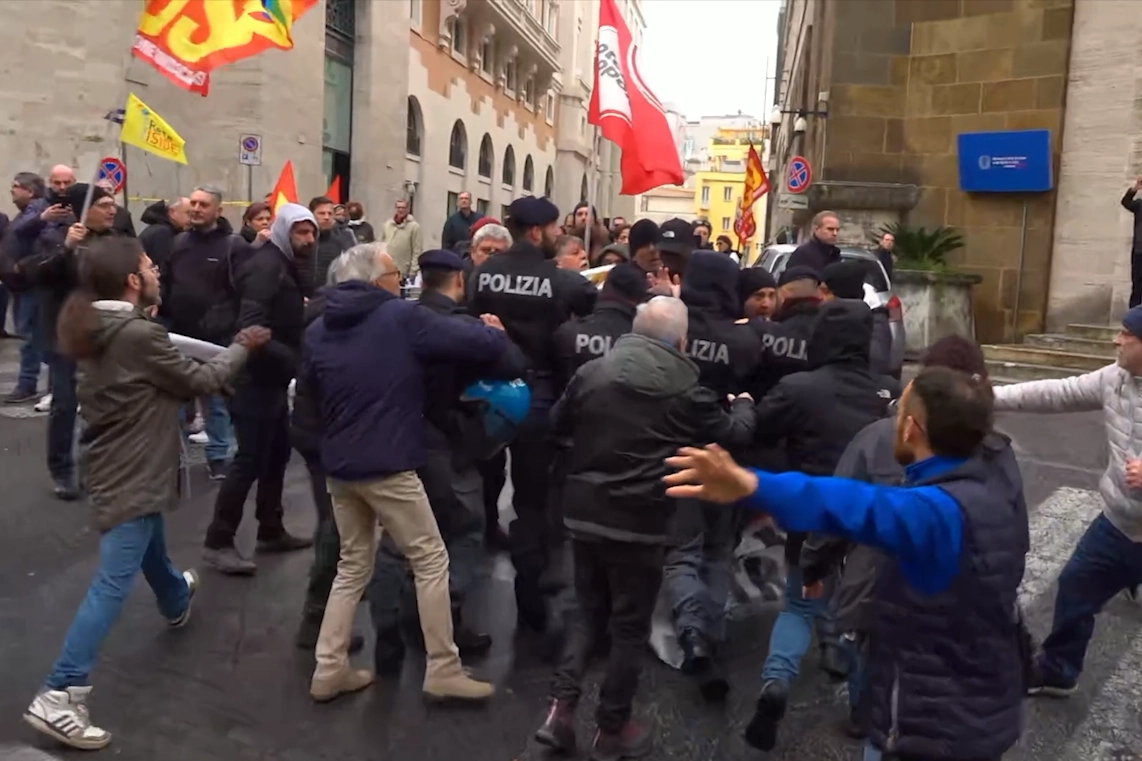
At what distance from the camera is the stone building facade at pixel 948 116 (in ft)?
51.0

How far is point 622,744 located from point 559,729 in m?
0.25

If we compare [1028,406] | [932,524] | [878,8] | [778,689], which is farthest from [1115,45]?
[932,524]

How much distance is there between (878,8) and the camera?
1667 cm

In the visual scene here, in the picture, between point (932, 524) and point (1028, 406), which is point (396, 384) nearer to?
point (932, 524)

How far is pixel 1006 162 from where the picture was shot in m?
15.6

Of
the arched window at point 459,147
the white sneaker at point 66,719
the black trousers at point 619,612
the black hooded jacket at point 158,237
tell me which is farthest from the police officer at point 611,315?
the arched window at point 459,147

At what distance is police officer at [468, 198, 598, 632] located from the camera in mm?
5141

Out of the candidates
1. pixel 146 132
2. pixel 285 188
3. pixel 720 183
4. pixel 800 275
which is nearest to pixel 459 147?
pixel 285 188

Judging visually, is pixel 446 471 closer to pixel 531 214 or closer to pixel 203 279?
pixel 531 214

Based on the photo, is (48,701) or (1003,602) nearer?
(1003,602)

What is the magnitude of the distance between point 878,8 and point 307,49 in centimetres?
997

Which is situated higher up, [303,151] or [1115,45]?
[1115,45]

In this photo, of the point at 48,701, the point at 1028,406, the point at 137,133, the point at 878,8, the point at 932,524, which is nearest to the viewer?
the point at 932,524

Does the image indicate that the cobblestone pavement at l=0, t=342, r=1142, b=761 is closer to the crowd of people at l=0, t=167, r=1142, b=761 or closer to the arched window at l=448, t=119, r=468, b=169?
the crowd of people at l=0, t=167, r=1142, b=761
